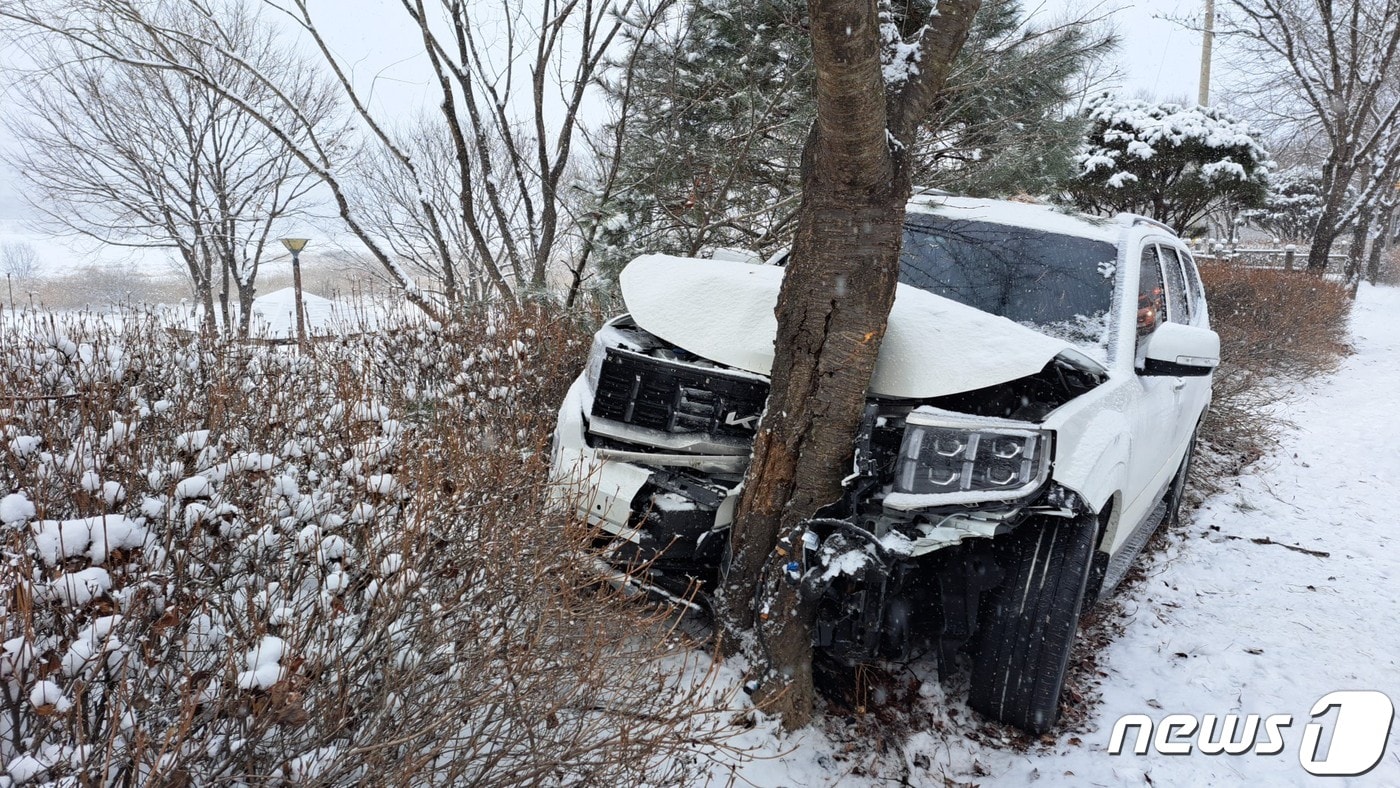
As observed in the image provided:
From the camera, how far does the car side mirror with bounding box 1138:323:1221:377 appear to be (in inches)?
112

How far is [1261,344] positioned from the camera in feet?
32.7

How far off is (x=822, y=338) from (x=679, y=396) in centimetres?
69

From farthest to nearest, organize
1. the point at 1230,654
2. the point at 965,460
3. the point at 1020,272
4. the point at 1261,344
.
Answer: the point at 1261,344 < the point at 1020,272 < the point at 1230,654 < the point at 965,460

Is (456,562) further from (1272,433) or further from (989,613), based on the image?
A: (1272,433)

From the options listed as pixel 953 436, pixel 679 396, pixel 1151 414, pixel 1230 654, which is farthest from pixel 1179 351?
pixel 679 396

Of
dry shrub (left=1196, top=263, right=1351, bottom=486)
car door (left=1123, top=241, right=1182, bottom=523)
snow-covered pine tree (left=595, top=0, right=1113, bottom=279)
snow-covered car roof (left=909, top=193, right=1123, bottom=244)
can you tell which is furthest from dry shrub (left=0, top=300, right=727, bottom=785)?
dry shrub (left=1196, top=263, right=1351, bottom=486)

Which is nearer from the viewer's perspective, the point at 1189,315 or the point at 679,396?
the point at 679,396

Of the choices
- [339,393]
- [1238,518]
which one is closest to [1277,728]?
[1238,518]

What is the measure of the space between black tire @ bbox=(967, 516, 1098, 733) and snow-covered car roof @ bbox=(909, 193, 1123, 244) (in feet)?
5.75

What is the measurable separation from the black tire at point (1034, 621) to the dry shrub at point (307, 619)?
0.97m

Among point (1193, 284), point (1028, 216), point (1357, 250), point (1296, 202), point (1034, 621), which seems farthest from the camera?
point (1296, 202)

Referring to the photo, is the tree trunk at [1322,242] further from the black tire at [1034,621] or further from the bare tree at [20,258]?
the bare tree at [20,258]

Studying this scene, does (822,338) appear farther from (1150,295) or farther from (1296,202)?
(1296,202)

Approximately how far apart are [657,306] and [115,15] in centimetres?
634
